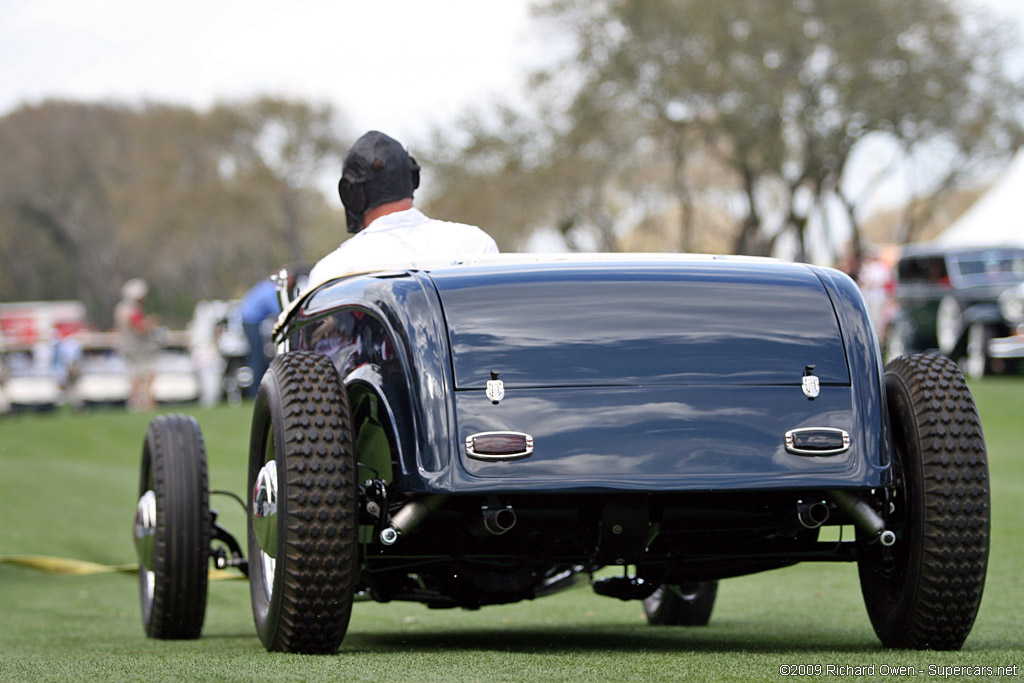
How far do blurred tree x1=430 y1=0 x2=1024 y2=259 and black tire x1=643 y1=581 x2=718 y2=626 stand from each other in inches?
1464

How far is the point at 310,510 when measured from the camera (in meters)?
3.76

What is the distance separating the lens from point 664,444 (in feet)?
12.0

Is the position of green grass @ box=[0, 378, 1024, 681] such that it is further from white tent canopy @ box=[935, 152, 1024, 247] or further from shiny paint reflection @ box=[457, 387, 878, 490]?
white tent canopy @ box=[935, 152, 1024, 247]

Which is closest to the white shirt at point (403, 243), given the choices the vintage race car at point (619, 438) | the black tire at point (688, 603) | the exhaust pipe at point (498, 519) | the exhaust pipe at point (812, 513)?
the vintage race car at point (619, 438)

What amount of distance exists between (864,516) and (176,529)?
2.26 meters

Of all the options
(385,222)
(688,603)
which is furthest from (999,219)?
(385,222)

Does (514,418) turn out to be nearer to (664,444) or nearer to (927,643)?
(664,444)

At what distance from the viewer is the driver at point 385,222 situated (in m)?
4.66

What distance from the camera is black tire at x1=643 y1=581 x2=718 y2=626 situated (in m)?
5.94

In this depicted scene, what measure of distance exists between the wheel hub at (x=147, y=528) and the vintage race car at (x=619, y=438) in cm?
90

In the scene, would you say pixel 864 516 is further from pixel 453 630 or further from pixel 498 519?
pixel 453 630

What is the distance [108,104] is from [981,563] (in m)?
72.4

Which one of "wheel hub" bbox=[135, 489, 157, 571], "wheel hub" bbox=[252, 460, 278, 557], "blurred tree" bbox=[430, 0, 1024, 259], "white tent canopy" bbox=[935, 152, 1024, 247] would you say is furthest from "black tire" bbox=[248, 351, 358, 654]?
"blurred tree" bbox=[430, 0, 1024, 259]

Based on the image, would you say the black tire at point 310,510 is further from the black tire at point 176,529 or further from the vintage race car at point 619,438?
the black tire at point 176,529
